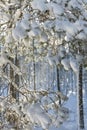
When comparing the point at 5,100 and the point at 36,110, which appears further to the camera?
the point at 5,100

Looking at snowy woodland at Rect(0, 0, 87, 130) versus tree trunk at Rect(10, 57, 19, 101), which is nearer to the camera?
snowy woodland at Rect(0, 0, 87, 130)

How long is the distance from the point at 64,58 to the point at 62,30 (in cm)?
20

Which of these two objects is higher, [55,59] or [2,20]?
[2,20]

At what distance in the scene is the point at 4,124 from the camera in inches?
109

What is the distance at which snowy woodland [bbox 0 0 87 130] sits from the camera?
2422 mm

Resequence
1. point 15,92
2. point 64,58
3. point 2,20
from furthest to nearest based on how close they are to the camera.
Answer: point 15,92
point 2,20
point 64,58

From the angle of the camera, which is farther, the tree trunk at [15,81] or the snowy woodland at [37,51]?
the tree trunk at [15,81]

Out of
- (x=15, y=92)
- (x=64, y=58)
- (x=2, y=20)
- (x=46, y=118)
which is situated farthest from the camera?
(x=15, y=92)

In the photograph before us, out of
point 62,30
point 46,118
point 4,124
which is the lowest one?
point 4,124

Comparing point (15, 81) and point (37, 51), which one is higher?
point (37, 51)

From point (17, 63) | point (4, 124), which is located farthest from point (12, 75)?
point (4, 124)

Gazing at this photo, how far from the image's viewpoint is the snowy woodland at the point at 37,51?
7.95ft

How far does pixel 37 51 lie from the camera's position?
286 centimetres

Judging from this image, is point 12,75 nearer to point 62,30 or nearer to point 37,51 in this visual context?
point 37,51
